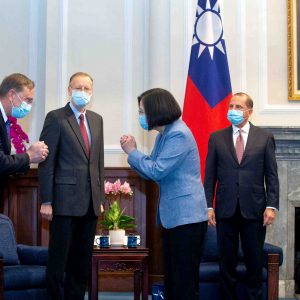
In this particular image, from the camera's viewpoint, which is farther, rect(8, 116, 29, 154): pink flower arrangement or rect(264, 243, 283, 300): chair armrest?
rect(8, 116, 29, 154): pink flower arrangement

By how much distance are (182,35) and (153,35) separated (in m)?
0.28

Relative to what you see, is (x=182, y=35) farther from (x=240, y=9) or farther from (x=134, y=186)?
(x=134, y=186)

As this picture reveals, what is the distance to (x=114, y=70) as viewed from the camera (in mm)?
6375

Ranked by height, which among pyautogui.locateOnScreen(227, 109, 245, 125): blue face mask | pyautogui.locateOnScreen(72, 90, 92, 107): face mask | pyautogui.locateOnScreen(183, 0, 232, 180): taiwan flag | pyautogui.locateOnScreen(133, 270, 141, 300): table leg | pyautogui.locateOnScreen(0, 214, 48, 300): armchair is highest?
pyautogui.locateOnScreen(183, 0, 232, 180): taiwan flag

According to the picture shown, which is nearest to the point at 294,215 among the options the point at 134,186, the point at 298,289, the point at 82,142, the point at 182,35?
the point at 298,289

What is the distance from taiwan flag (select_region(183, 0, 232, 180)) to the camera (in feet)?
18.8

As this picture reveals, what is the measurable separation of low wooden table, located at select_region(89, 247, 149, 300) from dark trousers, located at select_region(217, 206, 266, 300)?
560 mm

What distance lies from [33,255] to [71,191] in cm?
93

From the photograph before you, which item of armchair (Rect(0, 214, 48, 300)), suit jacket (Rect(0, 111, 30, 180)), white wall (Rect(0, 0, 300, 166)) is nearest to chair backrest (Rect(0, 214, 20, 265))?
armchair (Rect(0, 214, 48, 300))

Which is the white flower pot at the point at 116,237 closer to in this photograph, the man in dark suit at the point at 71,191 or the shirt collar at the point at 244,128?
the man in dark suit at the point at 71,191

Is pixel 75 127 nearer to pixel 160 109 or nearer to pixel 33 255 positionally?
pixel 160 109

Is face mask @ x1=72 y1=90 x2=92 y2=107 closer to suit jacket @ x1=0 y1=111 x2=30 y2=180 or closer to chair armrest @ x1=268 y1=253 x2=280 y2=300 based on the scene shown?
suit jacket @ x1=0 y1=111 x2=30 y2=180

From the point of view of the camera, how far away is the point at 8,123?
150 inches

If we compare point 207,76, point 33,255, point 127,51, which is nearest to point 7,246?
point 33,255
